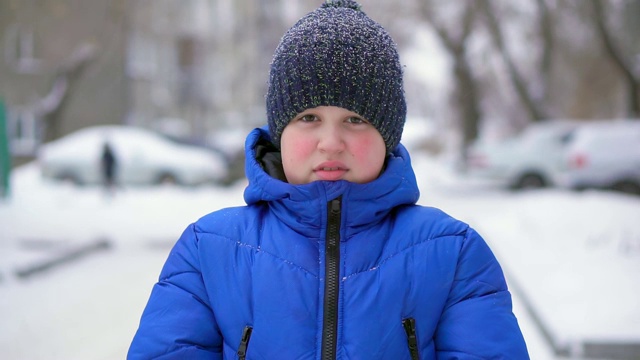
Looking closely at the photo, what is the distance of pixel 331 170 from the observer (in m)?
1.90

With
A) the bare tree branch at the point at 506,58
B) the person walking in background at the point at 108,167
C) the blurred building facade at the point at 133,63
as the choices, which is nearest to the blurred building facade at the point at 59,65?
the blurred building facade at the point at 133,63

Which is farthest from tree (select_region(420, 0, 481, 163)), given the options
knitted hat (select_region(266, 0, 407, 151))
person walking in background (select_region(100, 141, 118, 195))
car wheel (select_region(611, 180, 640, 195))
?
knitted hat (select_region(266, 0, 407, 151))

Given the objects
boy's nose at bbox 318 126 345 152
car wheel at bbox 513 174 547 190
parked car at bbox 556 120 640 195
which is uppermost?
boy's nose at bbox 318 126 345 152

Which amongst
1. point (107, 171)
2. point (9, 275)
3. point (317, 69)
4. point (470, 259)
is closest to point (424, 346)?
point (470, 259)

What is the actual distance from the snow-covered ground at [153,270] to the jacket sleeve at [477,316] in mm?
3833

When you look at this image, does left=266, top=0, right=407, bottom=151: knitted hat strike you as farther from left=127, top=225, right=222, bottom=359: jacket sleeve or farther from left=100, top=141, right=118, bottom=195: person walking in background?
left=100, top=141, right=118, bottom=195: person walking in background

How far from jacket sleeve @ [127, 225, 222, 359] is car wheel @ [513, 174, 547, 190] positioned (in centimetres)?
1791

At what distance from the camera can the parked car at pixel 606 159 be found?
620 inches

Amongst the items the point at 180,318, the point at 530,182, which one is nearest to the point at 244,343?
the point at 180,318

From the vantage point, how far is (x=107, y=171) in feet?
58.1

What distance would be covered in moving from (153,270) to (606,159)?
10.9 meters

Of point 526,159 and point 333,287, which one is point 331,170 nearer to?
point 333,287

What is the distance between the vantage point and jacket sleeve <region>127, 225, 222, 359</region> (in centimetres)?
176

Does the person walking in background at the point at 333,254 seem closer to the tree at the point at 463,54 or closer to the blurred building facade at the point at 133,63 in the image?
the blurred building facade at the point at 133,63
